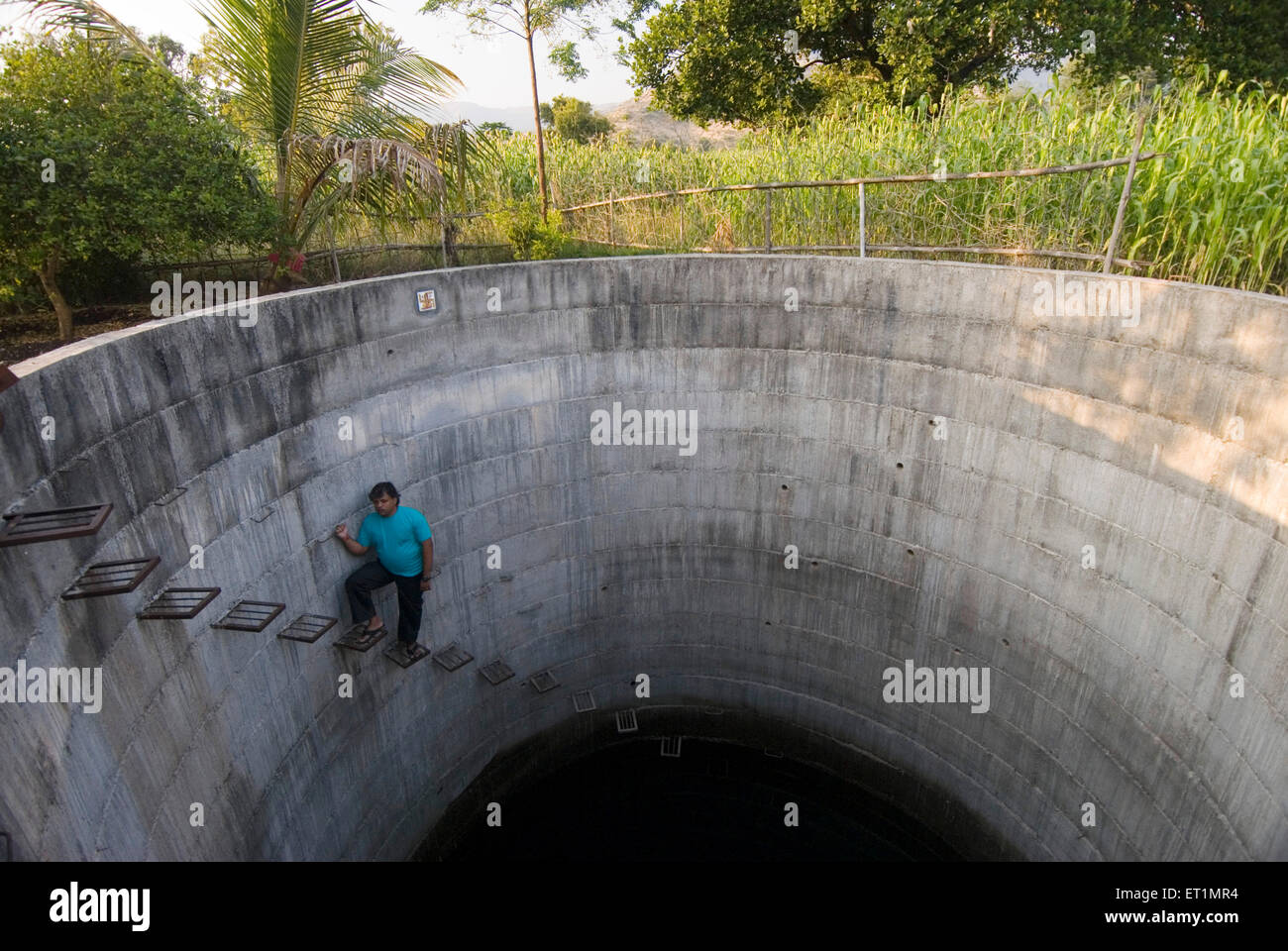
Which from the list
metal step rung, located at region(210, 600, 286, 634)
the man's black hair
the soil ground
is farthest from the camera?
the soil ground

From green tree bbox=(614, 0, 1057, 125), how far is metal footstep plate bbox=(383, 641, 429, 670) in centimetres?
1044

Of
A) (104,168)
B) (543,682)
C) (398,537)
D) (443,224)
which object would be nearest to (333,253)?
(443,224)

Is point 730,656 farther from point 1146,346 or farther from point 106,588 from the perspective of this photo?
point 106,588

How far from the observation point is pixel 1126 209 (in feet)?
18.8

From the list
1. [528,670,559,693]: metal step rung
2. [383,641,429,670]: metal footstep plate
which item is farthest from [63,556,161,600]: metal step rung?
[528,670,559,693]: metal step rung

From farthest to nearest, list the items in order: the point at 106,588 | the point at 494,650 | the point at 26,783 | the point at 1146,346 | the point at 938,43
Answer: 1. the point at 938,43
2. the point at 494,650
3. the point at 1146,346
4. the point at 106,588
5. the point at 26,783

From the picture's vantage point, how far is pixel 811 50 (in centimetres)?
1337

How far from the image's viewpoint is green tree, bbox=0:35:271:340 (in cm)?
484

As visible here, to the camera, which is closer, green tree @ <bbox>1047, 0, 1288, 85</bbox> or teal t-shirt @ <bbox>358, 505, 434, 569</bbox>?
teal t-shirt @ <bbox>358, 505, 434, 569</bbox>

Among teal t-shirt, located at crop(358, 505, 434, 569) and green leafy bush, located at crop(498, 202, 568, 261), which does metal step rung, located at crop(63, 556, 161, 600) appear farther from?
green leafy bush, located at crop(498, 202, 568, 261)

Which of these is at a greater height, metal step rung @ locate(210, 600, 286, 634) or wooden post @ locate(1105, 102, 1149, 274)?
wooden post @ locate(1105, 102, 1149, 274)

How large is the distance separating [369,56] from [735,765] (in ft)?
23.8

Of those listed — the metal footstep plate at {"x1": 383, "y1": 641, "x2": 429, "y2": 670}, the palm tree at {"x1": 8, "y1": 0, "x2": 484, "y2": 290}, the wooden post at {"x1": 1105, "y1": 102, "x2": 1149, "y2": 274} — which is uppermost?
the palm tree at {"x1": 8, "y1": 0, "x2": 484, "y2": 290}
